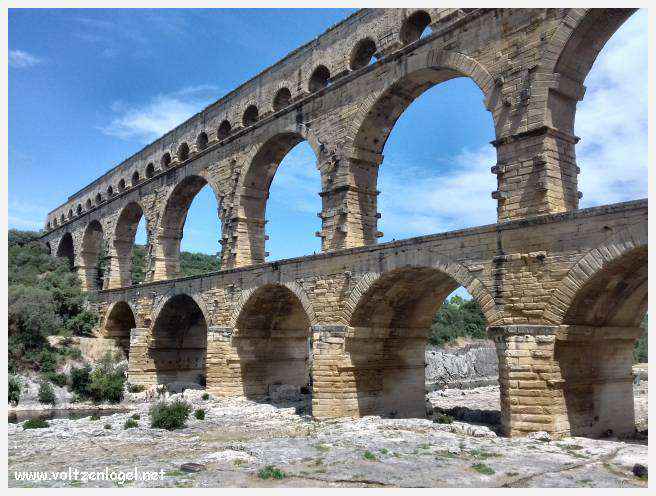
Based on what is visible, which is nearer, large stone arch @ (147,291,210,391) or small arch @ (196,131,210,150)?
large stone arch @ (147,291,210,391)

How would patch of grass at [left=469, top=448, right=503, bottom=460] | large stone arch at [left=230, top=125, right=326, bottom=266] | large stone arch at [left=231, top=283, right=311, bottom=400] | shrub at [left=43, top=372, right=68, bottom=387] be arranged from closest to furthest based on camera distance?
patch of grass at [left=469, top=448, right=503, bottom=460] < large stone arch at [left=231, top=283, right=311, bottom=400] < large stone arch at [left=230, top=125, right=326, bottom=266] < shrub at [left=43, top=372, right=68, bottom=387]

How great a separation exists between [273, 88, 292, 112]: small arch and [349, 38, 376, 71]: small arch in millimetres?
3250

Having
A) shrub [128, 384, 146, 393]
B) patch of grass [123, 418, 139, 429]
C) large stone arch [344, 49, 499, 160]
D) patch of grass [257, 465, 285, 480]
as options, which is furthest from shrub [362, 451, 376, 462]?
shrub [128, 384, 146, 393]

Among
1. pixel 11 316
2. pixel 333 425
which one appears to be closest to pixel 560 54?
pixel 333 425

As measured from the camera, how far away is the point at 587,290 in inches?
428

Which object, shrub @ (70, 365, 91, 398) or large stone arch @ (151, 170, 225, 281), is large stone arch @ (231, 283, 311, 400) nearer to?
shrub @ (70, 365, 91, 398)

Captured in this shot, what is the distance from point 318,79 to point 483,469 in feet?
44.1

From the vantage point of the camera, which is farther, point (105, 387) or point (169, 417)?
point (105, 387)

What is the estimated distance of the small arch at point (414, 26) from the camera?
52.2 feet

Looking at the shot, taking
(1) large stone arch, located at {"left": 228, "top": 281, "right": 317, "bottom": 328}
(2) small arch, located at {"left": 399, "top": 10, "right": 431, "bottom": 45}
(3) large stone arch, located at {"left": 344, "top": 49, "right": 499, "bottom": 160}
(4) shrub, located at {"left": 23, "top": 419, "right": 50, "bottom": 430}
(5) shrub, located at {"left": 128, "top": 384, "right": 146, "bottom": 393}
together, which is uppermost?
(2) small arch, located at {"left": 399, "top": 10, "right": 431, "bottom": 45}

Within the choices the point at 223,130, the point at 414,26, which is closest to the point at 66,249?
the point at 223,130

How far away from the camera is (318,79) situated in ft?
62.2

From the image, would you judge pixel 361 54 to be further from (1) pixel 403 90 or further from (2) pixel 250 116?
(2) pixel 250 116

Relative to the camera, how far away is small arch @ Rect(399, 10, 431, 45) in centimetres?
1591
